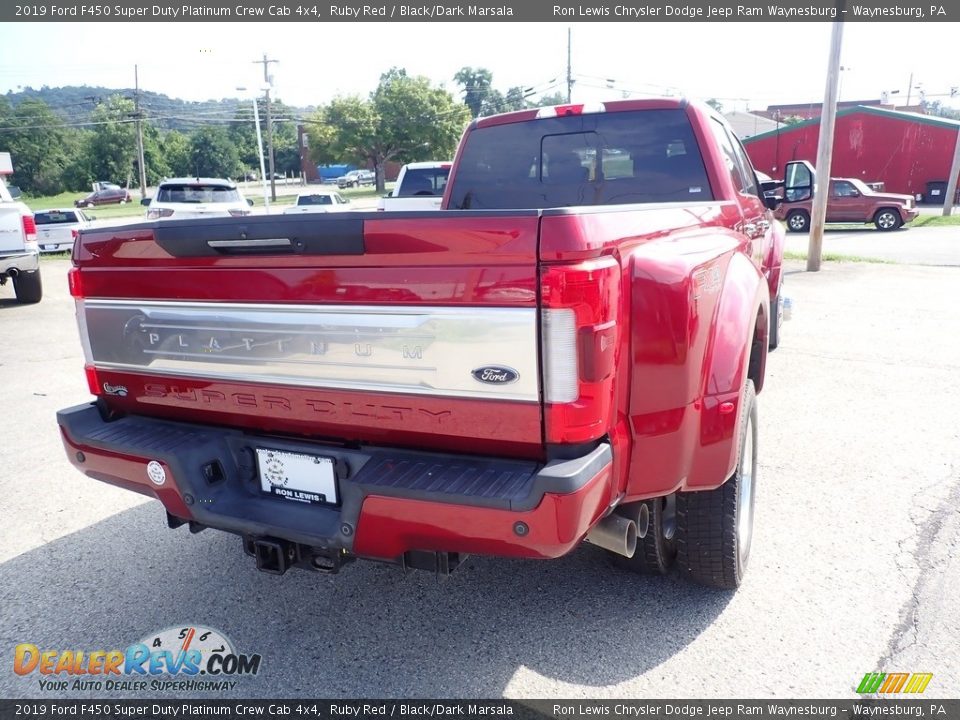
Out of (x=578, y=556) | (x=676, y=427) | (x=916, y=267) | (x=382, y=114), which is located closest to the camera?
(x=676, y=427)

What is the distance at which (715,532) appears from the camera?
286cm

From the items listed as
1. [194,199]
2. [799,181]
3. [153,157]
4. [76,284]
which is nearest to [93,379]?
[76,284]

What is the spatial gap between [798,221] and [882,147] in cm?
1604

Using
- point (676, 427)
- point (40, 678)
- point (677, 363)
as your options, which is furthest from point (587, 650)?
point (40, 678)

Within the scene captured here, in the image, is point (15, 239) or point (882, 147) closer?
point (15, 239)

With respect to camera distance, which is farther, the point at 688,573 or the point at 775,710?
the point at 688,573

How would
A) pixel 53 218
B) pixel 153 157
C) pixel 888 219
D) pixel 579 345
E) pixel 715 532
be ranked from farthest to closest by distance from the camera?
1. pixel 153 157
2. pixel 888 219
3. pixel 53 218
4. pixel 715 532
5. pixel 579 345

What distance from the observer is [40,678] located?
2684 mm

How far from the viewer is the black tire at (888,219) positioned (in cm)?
2172

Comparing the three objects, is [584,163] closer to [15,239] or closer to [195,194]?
[15,239]

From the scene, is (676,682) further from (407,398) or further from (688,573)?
(407,398)

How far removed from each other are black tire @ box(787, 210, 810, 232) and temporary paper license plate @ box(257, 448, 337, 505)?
22.7 metres

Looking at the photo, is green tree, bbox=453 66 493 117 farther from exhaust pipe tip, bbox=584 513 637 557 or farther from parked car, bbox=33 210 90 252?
exhaust pipe tip, bbox=584 513 637 557

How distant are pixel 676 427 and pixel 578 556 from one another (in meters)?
1.31
